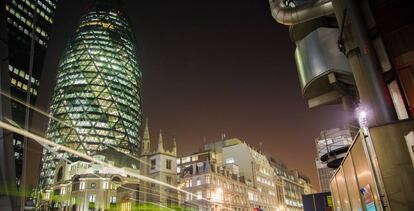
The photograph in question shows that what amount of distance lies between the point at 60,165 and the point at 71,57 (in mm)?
67333

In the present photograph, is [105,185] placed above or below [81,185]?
below

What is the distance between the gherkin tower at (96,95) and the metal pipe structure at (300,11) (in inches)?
4541

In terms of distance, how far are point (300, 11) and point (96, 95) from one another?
439ft

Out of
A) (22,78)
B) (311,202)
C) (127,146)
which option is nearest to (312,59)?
(311,202)

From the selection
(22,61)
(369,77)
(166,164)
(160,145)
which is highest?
(22,61)

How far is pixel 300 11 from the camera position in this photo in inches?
769

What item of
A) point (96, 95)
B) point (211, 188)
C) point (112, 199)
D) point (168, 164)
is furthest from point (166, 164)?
point (96, 95)

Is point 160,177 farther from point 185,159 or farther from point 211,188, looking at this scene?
point 185,159

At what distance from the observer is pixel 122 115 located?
145 m

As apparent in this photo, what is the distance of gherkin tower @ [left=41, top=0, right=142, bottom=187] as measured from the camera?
132000 mm

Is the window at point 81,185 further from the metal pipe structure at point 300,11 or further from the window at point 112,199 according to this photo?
the metal pipe structure at point 300,11

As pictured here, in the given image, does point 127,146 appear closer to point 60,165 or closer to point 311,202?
point 60,165

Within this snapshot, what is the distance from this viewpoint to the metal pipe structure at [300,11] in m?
17.9

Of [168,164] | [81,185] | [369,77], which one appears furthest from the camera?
[81,185]
